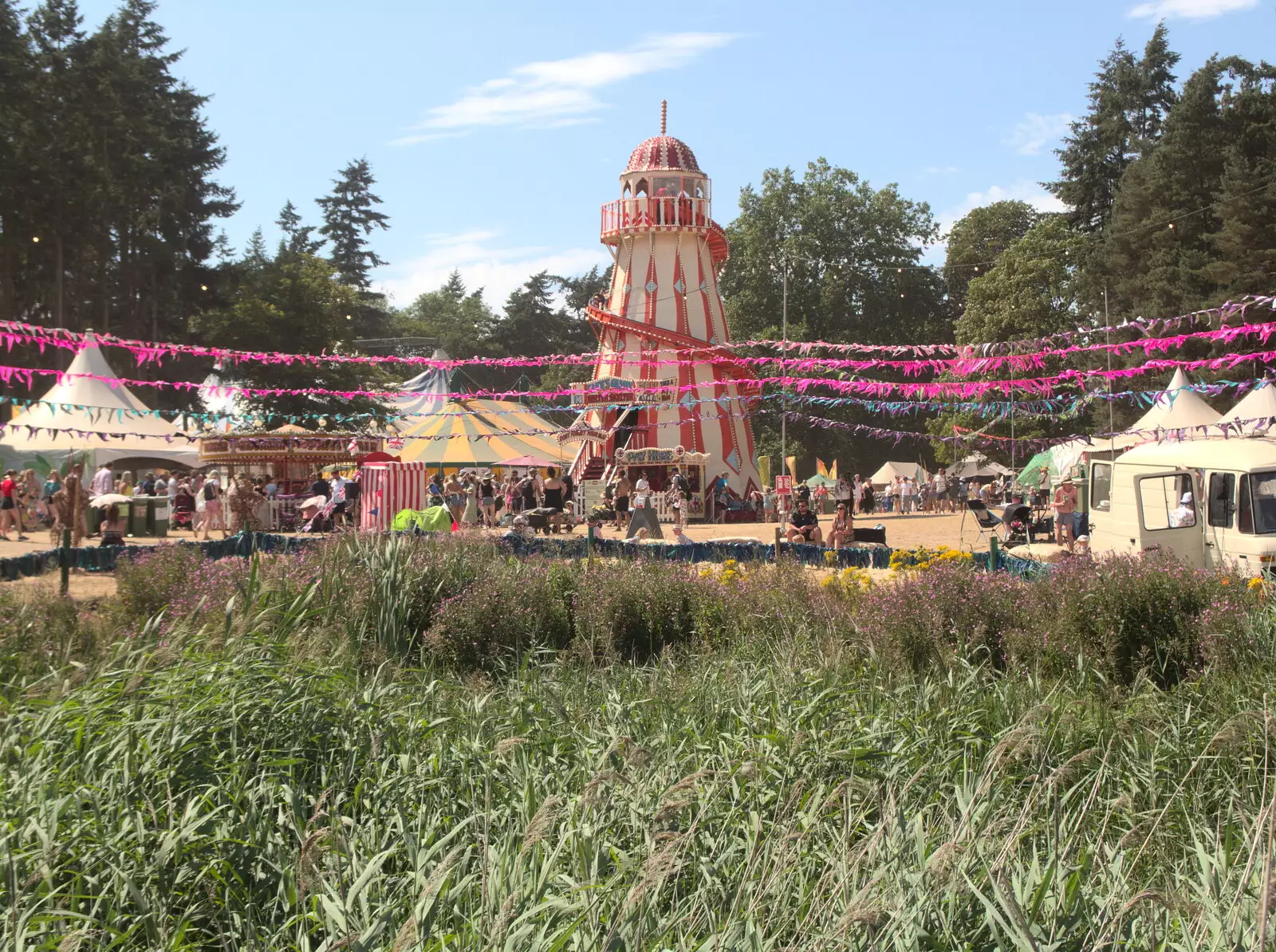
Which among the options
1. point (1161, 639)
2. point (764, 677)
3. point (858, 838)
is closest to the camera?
point (858, 838)

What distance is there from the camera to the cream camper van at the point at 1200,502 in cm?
1434

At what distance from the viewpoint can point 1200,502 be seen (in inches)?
600

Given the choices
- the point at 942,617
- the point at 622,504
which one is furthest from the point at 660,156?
the point at 942,617

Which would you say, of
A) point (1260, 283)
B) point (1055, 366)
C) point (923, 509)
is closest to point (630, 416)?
point (923, 509)

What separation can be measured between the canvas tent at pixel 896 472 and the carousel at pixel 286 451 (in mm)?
26109

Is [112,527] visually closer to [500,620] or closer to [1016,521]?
[500,620]

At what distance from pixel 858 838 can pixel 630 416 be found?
3586cm

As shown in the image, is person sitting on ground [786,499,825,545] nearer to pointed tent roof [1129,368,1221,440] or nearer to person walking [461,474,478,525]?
pointed tent roof [1129,368,1221,440]

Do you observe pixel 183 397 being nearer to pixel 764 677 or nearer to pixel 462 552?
pixel 462 552

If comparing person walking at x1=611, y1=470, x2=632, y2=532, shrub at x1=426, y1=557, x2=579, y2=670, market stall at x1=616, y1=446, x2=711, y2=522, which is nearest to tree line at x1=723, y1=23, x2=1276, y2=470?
market stall at x1=616, y1=446, x2=711, y2=522

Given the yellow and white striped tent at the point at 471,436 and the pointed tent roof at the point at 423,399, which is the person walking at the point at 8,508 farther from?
the pointed tent roof at the point at 423,399

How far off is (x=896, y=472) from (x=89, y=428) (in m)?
33.7

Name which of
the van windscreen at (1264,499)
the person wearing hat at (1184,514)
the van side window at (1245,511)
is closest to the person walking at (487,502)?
the person wearing hat at (1184,514)

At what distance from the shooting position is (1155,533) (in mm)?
15305
